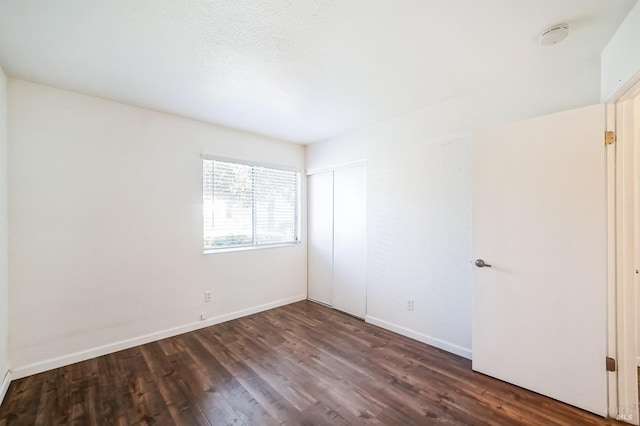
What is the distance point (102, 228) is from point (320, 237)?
265cm

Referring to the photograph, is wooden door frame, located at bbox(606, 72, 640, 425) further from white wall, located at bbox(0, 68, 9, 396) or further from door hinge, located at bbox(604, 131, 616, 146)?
white wall, located at bbox(0, 68, 9, 396)

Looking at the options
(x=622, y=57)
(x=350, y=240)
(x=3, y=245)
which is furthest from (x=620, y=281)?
(x=3, y=245)

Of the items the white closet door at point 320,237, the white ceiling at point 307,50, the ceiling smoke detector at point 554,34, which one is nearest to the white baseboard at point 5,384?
the white ceiling at point 307,50

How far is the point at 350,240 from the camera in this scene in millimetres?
3766

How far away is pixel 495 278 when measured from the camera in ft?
7.22

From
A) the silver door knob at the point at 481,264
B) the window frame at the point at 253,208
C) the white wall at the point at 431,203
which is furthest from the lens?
the window frame at the point at 253,208

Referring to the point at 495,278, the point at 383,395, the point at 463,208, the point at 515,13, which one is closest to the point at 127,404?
the point at 383,395

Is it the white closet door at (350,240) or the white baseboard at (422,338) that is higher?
the white closet door at (350,240)

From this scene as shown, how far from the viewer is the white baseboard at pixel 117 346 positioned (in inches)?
90.3

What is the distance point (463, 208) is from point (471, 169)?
15.0 inches

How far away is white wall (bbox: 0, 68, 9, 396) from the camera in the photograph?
2068 mm

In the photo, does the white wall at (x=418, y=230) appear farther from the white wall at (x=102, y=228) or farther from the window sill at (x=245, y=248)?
the white wall at (x=102, y=228)

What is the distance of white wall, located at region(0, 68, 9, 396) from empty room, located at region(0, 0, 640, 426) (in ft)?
0.10

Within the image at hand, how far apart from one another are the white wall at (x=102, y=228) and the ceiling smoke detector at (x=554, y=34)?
10.4 ft
